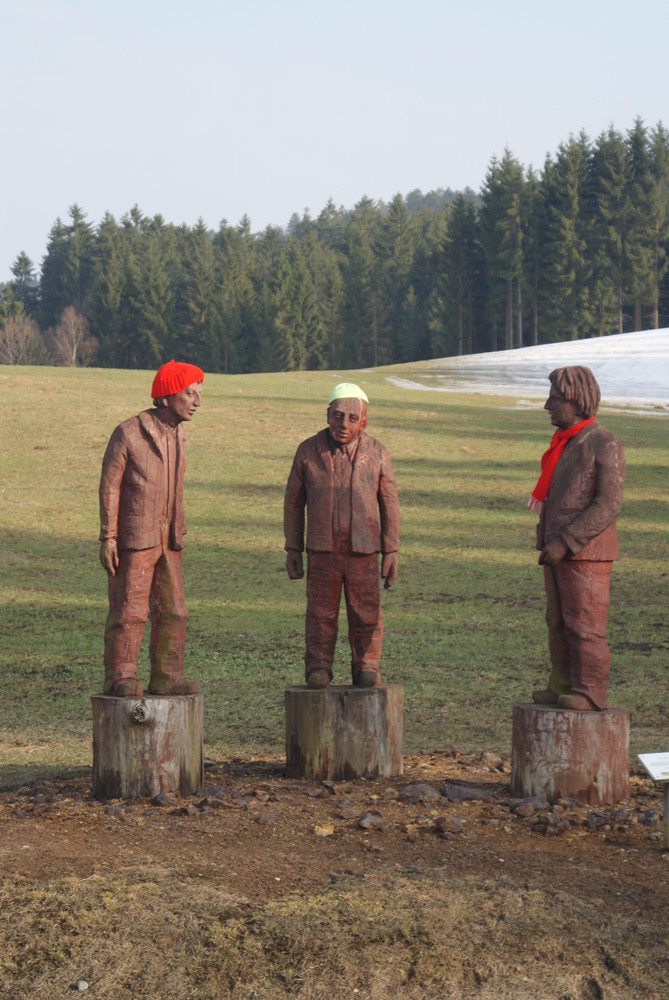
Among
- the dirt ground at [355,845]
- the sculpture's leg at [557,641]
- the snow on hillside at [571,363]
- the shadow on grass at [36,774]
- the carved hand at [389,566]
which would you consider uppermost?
the snow on hillside at [571,363]

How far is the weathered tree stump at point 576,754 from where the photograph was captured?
6.74m

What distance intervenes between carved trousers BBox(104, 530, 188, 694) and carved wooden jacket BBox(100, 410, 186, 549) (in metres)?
0.11

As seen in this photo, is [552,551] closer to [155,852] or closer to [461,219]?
[155,852]

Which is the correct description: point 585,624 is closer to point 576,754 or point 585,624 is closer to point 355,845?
point 576,754

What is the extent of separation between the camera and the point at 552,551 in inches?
271

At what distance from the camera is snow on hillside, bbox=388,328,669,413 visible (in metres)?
38.8

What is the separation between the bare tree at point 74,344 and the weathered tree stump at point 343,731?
2927 inches

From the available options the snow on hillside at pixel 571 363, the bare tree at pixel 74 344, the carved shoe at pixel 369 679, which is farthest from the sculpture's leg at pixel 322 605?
the bare tree at pixel 74 344

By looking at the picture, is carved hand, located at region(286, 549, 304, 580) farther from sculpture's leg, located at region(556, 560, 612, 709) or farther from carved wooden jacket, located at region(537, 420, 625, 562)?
sculpture's leg, located at region(556, 560, 612, 709)

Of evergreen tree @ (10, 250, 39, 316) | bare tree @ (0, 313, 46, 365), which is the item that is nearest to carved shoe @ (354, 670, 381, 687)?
bare tree @ (0, 313, 46, 365)

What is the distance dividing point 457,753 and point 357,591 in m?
1.66

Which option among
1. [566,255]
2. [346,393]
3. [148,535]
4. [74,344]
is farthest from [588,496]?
[74,344]

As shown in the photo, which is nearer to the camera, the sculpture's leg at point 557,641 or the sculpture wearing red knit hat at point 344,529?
the sculpture's leg at point 557,641

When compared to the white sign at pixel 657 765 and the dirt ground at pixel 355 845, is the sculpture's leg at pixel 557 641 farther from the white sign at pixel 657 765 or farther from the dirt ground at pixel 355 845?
the white sign at pixel 657 765
